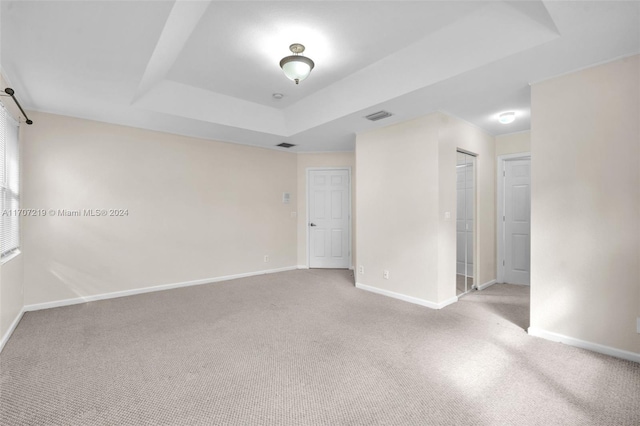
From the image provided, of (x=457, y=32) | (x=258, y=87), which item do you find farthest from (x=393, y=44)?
(x=258, y=87)

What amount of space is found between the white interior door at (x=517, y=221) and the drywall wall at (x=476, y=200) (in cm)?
21

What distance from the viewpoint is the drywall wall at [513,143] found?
4.66 metres

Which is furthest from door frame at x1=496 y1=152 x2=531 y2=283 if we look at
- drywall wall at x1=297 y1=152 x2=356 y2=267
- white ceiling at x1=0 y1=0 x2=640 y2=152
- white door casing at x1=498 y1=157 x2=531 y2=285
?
drywall wall at x1=297 y1=152 x2=356 y2=267

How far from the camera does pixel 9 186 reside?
3.13 metres

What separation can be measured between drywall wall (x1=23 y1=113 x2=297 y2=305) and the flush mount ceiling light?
2777mm

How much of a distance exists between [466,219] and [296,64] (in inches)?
136

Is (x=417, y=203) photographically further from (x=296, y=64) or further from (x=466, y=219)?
(x=296, y=64)

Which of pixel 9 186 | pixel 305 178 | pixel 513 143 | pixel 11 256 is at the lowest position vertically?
pixel 11 256

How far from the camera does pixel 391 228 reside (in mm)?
4297

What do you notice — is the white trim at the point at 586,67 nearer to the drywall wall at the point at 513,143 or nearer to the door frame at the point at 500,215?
the drywall wall at the point at 513,143

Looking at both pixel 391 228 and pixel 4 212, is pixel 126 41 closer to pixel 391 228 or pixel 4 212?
pixel 4 212

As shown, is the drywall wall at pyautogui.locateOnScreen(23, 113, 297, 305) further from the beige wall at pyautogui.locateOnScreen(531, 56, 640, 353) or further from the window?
the beige wall at pyautogui.locateOnScreen(531, 56, 640, 353)

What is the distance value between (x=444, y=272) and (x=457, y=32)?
8.85 ft

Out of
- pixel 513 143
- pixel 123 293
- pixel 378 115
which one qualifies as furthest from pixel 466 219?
pixel 123 293
